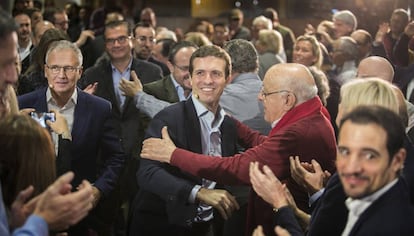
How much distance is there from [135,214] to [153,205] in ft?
0.42

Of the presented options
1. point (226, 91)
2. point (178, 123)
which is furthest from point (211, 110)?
point (226, 91)

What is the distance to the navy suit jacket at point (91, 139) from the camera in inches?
137

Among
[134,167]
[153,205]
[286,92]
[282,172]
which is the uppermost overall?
[286,92]

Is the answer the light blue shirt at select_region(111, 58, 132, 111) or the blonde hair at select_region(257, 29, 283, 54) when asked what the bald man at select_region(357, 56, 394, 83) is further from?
the blonde hair at select_region(257, 29, 283, 54)

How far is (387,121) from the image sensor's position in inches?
81.3

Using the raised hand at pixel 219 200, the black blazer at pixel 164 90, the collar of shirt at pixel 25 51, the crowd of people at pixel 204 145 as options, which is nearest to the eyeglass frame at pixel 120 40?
the crowd of people at pixel 204 145

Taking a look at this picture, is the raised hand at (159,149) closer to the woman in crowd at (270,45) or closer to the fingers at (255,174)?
the fingers at (255,174)

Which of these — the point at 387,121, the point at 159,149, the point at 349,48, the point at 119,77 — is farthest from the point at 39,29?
the point at 387,121

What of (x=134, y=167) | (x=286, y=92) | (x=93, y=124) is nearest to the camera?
(x=286, y=92)

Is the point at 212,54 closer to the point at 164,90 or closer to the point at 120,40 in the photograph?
the point at 164,90

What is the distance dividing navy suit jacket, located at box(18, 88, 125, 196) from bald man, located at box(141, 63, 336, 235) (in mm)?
517

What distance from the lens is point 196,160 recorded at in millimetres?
3021

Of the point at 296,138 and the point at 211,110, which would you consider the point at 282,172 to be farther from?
the point at 211,110

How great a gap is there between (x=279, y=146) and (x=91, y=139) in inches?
39.7
